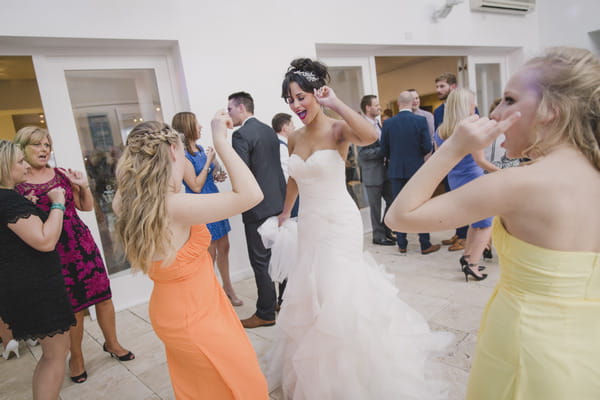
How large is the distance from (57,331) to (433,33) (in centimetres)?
594

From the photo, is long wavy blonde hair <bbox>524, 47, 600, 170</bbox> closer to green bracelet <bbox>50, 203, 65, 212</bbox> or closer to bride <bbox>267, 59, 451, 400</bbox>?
bride <bbox>267, 59, 451, 400</bbox>

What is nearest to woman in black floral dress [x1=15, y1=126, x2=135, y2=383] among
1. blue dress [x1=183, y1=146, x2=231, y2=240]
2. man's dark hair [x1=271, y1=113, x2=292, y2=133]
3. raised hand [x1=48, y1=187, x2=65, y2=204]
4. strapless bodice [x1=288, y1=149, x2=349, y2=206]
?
raised hand [x1=48, y1=187, x2=65, y2=204]

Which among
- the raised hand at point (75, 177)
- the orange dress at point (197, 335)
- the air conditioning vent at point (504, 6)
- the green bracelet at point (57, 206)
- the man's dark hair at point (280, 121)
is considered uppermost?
the air conditioning vent at point (504, 6)

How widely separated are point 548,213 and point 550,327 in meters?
0.27

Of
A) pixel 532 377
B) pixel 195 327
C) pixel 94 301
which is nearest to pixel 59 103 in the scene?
pixel 94 301

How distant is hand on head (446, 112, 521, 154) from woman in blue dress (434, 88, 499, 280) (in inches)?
91.4

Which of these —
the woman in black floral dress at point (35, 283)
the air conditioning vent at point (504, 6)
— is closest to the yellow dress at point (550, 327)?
the woman in black floral dress at point (35, 283)

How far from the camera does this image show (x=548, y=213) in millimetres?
802

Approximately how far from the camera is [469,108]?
3078 millimetres

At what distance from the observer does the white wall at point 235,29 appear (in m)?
3.12

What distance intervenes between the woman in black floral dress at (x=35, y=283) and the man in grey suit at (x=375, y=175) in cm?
360

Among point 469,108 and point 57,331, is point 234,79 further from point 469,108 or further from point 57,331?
point 57,331

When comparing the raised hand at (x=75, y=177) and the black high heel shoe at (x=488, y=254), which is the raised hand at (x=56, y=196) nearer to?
the raised hand at (x=75, y=177)

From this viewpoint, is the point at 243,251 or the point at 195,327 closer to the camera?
the point at 195,327
